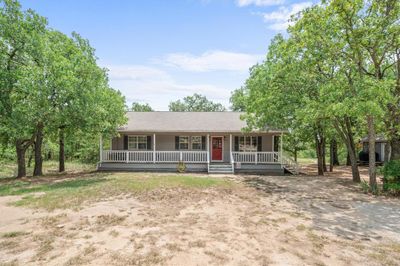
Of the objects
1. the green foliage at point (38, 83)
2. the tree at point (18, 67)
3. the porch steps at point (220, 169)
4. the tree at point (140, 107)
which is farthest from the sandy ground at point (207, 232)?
the tree at point (140, 107)

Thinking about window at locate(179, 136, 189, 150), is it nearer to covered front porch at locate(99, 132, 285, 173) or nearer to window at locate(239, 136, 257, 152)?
covered front porch at locate(99, 132, 285, 173)

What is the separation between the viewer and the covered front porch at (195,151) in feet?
52.4

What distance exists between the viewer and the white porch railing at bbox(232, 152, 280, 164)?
16.1 m

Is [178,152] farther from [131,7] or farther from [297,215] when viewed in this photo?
[297,215]

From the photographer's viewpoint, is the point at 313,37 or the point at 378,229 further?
the point at 313,37

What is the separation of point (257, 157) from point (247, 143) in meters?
1.33

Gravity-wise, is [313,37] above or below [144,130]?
above

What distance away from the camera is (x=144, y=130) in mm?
15648

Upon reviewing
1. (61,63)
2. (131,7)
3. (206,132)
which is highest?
(131,7)

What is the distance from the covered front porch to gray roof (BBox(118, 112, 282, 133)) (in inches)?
24.9

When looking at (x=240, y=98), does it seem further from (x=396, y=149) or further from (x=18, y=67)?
(x=18, y=67)

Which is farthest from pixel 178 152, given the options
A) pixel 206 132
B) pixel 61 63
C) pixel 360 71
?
pixel 360 71

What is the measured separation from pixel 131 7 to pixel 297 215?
1124 cm

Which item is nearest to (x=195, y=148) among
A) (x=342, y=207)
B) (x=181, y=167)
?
(x=181, y=167)
